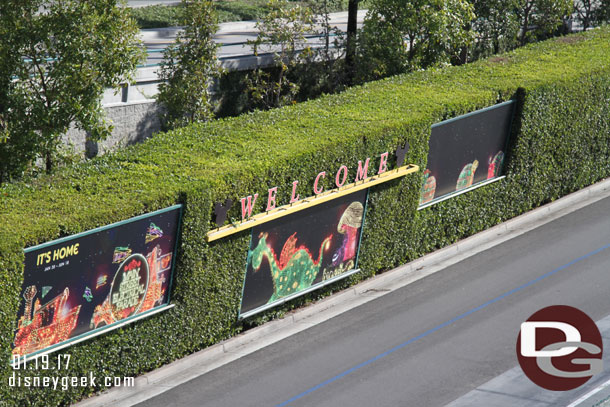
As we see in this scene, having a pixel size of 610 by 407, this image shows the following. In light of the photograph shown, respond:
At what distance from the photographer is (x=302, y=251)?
56.2 feet

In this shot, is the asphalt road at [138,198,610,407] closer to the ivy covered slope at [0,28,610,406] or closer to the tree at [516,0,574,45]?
the ivy covered slope at [0,28,610,406]

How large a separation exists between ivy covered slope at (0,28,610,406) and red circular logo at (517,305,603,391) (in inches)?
150

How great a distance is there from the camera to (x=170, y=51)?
22938 millimetres

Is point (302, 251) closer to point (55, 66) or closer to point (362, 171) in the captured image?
point (362, 171)

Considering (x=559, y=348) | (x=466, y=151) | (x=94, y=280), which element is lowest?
(x=559, y=348)

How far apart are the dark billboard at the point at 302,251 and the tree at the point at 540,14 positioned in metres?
14.8

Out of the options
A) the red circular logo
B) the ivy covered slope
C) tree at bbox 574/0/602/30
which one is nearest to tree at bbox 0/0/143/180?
the ivy covered slope

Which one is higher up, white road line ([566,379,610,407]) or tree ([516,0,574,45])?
tree ([516,0,574,45])

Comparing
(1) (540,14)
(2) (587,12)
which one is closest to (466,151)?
(1) (540,14)

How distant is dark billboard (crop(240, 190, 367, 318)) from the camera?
16.4m

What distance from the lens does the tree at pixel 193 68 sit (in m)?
22.1

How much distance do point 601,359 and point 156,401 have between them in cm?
772

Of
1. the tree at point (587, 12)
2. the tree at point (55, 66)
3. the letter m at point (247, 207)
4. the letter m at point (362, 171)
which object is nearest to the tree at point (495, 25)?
the tree at point (587, 12)

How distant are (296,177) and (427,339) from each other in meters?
3.93
